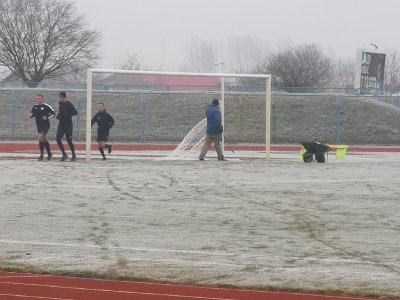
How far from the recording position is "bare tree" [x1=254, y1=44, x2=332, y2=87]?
79.5 meters

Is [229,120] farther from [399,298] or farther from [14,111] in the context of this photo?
[399,298]

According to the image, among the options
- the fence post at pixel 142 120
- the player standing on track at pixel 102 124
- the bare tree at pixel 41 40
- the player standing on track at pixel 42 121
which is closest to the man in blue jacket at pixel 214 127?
the player standing on track at pixel 102 124

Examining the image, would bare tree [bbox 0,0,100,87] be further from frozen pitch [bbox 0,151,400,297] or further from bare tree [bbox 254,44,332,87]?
frozen pitch [bbox 0,151,400,297]

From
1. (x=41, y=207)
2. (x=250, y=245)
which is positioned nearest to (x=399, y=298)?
(x=250, y=245)

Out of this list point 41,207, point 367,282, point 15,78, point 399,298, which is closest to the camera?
point 399,298

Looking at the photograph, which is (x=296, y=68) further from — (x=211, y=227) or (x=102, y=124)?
(x=211, y=227)

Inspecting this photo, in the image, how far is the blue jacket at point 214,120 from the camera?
25516 mm

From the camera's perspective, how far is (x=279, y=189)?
16812mm

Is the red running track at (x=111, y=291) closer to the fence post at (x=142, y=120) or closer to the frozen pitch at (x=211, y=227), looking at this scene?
the frozen pitch at (x=211, y=227)

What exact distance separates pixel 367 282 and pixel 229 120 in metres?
41.7

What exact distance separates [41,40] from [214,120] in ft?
175

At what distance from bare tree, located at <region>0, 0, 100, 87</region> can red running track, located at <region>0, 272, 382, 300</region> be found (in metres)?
68.7

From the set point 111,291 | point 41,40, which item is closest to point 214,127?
point 111,291

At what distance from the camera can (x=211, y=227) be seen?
1160cm
